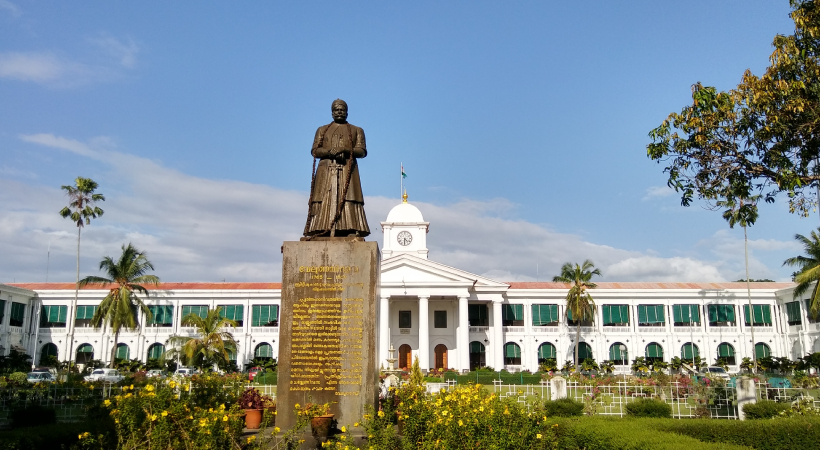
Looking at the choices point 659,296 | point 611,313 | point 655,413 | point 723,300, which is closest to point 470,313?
point 611,313

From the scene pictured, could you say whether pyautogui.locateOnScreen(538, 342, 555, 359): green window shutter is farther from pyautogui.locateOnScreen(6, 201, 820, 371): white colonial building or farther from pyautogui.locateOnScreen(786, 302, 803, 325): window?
pyautogui.locateOnScreen(786, 302, 803, 325): window

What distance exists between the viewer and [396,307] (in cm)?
4553

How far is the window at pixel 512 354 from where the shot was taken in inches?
1816

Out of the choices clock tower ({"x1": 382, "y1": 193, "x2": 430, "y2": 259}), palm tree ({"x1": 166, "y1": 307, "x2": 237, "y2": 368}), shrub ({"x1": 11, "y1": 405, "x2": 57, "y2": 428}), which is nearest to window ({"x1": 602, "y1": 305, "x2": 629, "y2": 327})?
clock tower ({"x1": 382, "y1": 193, "x2": 430, "y2": 259})

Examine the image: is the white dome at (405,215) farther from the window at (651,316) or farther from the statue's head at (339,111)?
the statue's head at (339,111)

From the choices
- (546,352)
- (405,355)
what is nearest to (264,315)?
(405,355)

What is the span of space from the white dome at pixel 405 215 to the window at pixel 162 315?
18.2 meters

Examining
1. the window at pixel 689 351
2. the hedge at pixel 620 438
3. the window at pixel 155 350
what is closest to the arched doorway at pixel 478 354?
the window at pixel 689 351

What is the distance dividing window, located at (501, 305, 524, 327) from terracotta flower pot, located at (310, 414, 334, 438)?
130ft

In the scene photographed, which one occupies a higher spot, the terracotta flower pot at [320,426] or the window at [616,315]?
the window at [616,315]

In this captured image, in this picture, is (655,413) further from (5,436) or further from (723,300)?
(723,300)

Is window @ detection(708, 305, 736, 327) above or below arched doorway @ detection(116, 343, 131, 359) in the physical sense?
above

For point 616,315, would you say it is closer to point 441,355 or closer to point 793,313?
point 793,313

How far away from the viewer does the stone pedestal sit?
895 cm
